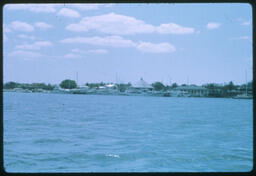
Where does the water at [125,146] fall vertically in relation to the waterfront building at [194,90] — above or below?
below

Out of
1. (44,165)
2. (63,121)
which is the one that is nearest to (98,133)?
(63,121)

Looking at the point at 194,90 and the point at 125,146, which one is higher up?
the point at 194,90

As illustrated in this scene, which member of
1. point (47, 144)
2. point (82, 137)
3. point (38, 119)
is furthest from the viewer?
point (38, 119)

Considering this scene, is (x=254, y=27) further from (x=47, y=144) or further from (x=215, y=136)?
(x=215, y=136)

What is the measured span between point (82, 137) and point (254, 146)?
1353 centimetres

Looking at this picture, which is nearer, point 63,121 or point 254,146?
point 254,146

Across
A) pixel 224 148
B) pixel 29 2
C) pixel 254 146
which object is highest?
pixel 29 2

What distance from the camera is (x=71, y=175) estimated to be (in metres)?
1.83

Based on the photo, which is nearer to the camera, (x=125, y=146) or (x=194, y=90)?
(x=125, y=146)

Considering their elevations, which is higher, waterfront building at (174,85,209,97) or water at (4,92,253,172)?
waterfront building at (174,85,209,97)

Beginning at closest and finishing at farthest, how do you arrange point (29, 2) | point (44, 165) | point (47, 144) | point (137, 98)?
1. point (29, 2)
2. point (44, 165)
3. point (47, 144)
4. point (137, 98)

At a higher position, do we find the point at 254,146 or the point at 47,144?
the point at 254,146

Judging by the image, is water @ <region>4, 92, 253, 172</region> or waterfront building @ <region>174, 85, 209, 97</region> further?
waterfront building @ <region>174, 85, 209, 97</region>

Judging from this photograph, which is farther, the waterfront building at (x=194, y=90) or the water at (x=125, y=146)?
the waterfront building at (x=194, y=90)
